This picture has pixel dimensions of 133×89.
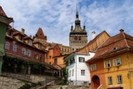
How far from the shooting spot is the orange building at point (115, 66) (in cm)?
3506

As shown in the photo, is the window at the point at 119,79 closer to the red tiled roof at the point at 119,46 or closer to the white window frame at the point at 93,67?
the red tiled roof at the point at 119,46

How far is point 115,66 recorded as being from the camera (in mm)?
37250

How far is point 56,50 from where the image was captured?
73.9 metres

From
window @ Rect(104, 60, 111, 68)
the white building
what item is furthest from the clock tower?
window @ Rect(104, 60, 111, 68)

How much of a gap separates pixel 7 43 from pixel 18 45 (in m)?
3.82

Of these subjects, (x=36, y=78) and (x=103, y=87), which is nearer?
(x=103, y=87)

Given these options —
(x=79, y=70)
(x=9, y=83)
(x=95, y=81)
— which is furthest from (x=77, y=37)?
(x=9, y=83)

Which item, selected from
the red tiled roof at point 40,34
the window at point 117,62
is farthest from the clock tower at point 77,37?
the window at point 117,62

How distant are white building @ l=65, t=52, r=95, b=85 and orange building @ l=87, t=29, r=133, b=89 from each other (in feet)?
5.93

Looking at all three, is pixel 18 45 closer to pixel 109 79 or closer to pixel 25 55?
pixel 25 55

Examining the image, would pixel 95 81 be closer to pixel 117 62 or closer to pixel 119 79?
pixel 117 62

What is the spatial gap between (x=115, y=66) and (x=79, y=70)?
10.2 m

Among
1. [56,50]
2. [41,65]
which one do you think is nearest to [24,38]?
[41,65]

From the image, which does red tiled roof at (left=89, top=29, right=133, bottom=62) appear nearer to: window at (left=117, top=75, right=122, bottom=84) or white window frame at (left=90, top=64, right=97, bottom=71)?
white window frame at (left=90, top=64, right=97, bottom=71)
